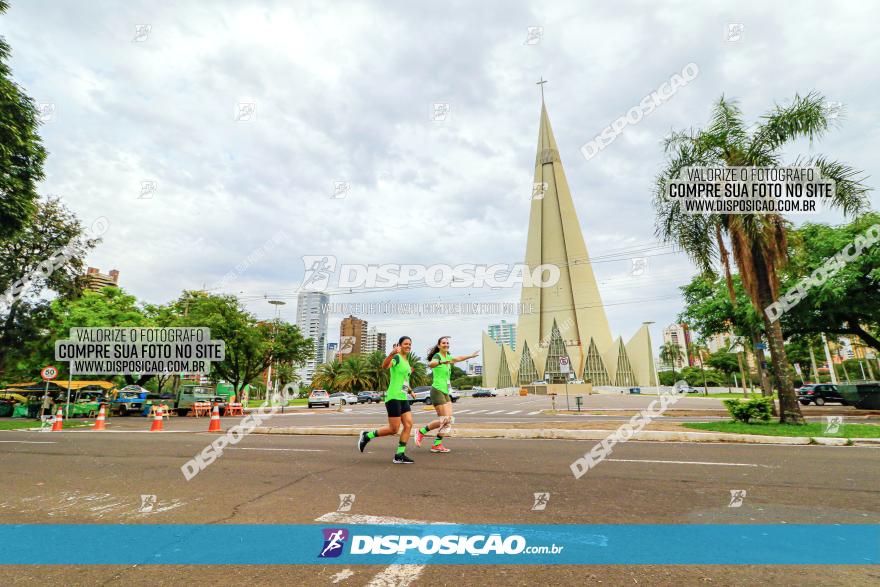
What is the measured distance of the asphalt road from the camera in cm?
276

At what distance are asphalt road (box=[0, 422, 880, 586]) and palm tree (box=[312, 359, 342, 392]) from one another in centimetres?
5208

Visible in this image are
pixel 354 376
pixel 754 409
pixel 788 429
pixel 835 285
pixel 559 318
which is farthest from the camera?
pixel 559 318

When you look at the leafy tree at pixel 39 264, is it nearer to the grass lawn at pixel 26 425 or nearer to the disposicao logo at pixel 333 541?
the grass lawn at pixel 26 425

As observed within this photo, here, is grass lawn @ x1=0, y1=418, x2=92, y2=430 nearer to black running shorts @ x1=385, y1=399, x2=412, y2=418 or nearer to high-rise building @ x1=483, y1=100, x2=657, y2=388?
black running shorts @ x1=385, y1=399, x2=412, y2=418

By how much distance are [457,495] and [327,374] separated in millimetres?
58102

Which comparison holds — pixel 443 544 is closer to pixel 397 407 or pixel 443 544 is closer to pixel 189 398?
pixel 397 407

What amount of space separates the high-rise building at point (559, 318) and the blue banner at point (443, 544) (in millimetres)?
82759

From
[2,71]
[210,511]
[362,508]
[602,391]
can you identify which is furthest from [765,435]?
[602,391]

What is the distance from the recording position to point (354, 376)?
57.2 m

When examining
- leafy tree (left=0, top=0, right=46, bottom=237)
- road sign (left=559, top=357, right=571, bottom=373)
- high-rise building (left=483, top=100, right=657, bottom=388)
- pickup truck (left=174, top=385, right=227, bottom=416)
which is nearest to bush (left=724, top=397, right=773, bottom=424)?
road sign (left=559, top=357, right=571, bottom=373)

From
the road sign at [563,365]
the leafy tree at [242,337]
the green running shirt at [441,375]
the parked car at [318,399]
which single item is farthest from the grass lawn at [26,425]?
the road sign at [563,365]

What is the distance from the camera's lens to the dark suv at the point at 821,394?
26922 mm

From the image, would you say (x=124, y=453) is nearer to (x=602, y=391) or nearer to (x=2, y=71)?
(x=2, y=71)

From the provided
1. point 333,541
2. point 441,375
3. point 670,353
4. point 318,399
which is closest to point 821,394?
point 441,375
